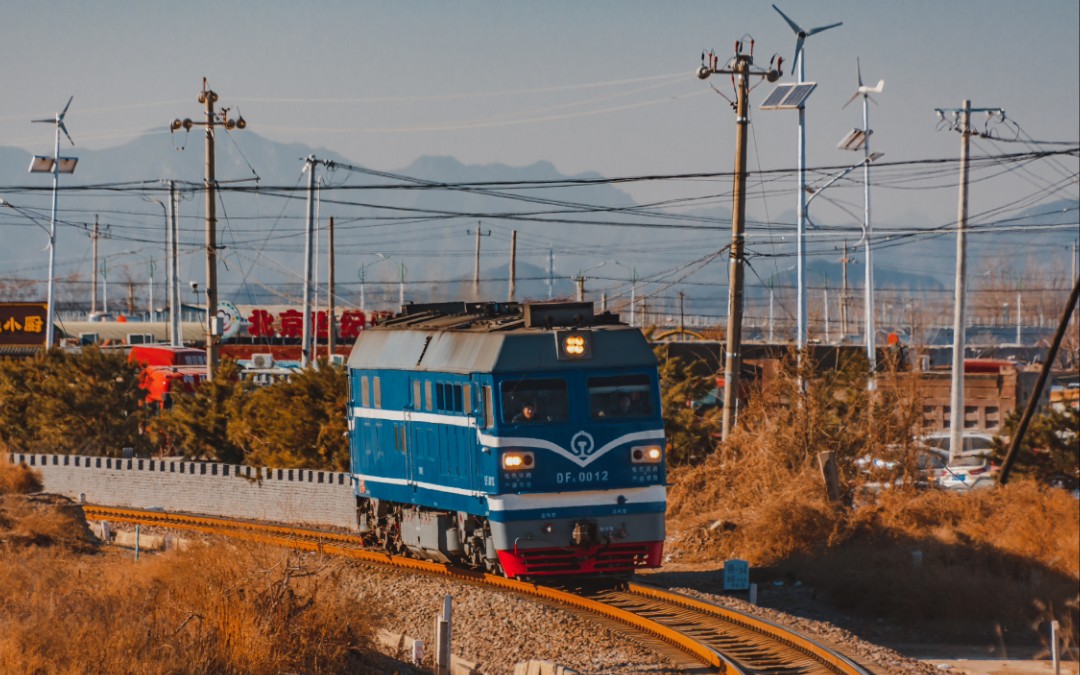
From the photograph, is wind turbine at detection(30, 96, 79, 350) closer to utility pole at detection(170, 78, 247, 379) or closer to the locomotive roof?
utility pole at detection(170, 78, 247, 379)

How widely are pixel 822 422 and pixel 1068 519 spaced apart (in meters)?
5.93

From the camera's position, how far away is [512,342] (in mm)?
19812

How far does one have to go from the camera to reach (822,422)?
32.4m

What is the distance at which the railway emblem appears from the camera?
1984 cm

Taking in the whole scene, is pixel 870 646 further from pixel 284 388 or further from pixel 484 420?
pixel 284 388

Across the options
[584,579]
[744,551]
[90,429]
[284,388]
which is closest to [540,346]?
[584,579]

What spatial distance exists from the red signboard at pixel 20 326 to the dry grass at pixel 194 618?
5195cm

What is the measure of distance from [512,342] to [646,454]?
8.70 feet

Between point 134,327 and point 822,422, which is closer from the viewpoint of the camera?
point 822,422

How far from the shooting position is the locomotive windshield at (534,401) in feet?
64.4

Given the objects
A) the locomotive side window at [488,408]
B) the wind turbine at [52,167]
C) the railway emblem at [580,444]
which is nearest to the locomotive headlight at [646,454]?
the railway emblem at [580,444]

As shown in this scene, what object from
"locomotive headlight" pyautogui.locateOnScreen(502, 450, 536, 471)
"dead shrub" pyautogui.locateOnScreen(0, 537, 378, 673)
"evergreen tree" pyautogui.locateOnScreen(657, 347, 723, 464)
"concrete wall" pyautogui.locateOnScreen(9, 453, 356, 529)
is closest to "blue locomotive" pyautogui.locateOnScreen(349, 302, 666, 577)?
"locomotive headlight" pyautogui.locateOnScreen(502, 450, 536, 471)

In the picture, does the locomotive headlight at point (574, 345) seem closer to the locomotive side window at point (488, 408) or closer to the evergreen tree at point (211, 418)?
the locomotive side window at point (488, 408)

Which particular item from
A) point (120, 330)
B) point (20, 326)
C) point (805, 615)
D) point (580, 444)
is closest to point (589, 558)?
point (580, 444)
